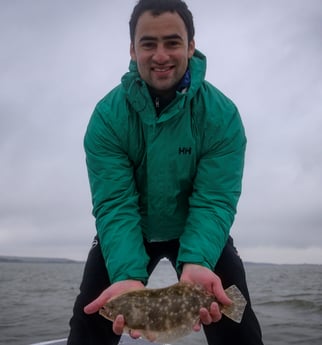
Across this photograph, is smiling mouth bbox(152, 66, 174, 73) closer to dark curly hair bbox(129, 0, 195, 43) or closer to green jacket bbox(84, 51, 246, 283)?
green jacket bbox(84, 51, 246, 283)

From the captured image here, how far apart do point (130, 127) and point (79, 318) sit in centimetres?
169

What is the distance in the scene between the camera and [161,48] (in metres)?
3.84

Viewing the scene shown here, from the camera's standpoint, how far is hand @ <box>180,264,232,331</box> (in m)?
3.53

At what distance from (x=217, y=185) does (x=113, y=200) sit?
908 millimetres

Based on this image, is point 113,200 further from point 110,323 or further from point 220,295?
point 220,295

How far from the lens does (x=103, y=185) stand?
13.7 feet

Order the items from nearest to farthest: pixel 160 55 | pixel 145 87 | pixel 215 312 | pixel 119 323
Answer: pixel 119 323 < pixel 215 312 < pixel 160 55 < pixel 145 87

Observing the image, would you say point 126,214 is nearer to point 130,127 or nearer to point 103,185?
point 103,185

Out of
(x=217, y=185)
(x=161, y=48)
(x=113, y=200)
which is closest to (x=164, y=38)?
(x=161, y=48)

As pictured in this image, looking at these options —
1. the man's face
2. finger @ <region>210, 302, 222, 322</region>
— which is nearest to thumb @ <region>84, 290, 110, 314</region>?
finger @ <region>210, 302, 222, 322</region>

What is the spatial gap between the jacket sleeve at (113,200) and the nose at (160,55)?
71 centimetres

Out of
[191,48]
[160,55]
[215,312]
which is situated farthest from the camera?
[191,48]

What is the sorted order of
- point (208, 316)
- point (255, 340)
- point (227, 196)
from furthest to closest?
1. point (227, 196)
2. point (255, 340)
3. point (208, 316)

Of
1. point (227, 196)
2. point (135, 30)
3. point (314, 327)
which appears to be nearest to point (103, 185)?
point (227, 196)
